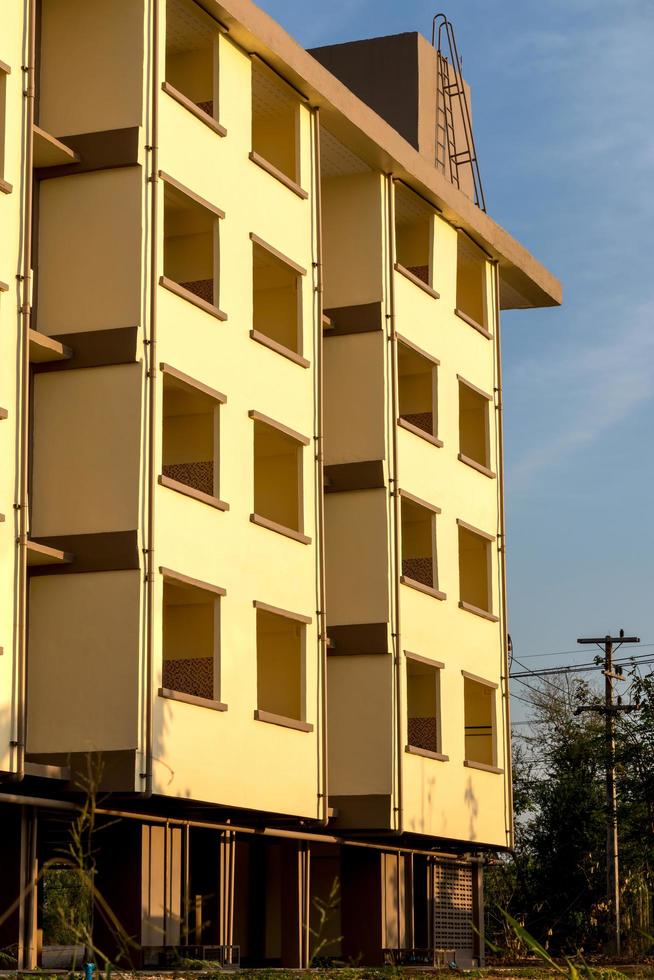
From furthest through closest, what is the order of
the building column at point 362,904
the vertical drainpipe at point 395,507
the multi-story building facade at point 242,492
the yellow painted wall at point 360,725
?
the building column at point 362,904 → the vertical drainpipe at point 395,507 → the yellow painted wall at point 360,725 → the multi-story building facade at point 242,492

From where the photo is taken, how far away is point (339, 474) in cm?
3253

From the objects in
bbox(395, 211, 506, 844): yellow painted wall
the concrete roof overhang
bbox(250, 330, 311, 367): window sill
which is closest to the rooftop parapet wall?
the concrete roof overhang

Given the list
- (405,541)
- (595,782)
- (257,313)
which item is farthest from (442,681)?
(595,782)

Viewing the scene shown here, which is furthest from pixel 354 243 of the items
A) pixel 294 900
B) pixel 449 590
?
pixel 294 900

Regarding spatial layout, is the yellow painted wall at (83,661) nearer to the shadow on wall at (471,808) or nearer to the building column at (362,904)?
the building column at (362,904)

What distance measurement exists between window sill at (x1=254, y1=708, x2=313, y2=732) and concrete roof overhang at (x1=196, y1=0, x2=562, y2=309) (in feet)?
40.8

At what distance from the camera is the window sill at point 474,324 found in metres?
36.8

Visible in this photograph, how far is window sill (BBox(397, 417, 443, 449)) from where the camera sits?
33250mm

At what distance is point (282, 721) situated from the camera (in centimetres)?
2756

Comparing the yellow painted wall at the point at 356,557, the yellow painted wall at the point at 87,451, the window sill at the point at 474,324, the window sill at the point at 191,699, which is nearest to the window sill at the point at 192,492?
the yellow painted wall at the point at 87,451

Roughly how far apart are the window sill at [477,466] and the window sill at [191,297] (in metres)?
10.4

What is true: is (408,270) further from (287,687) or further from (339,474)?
(287,687)

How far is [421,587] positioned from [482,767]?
498cm

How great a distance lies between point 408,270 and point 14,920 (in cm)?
1769
